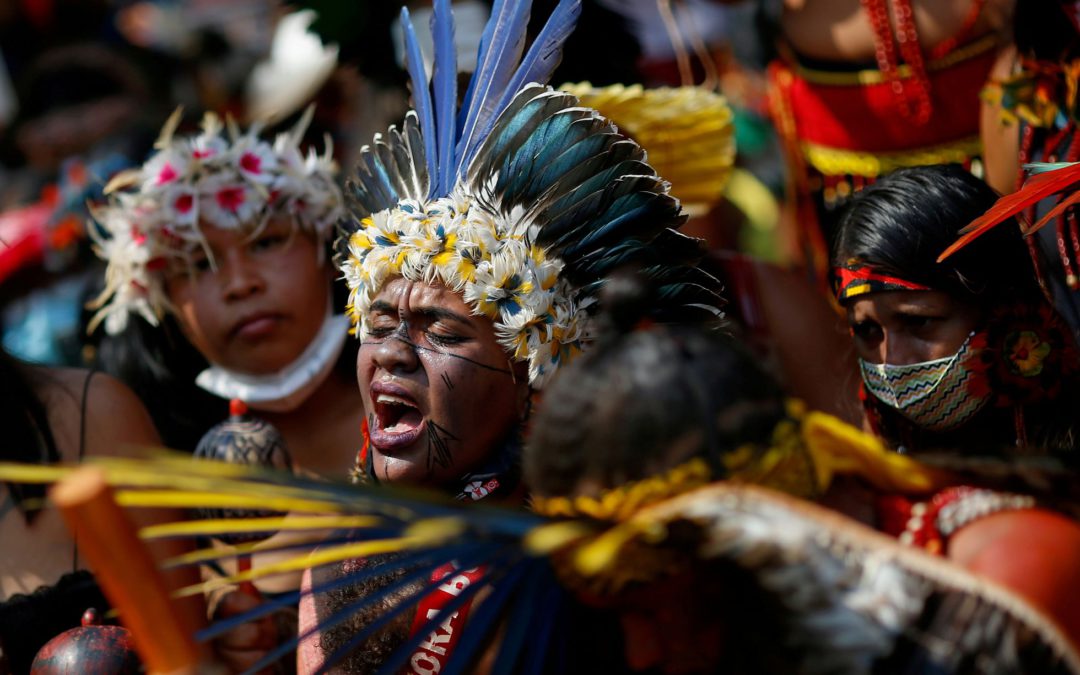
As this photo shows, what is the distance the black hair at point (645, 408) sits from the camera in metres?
1.89

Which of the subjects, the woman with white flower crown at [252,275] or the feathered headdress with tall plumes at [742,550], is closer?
Result: the feathered headdress with tall plumes at [742,550]

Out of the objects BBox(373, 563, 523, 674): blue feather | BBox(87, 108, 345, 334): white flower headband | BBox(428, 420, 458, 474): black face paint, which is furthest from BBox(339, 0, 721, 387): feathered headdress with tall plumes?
BBox(87, 108, 345, 334): white flower headband

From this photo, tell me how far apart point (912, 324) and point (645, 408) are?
134cm

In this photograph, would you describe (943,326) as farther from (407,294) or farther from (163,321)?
(163,321)

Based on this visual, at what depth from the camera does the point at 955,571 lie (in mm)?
1838

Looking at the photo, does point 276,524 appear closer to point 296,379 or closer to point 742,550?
point 742,550

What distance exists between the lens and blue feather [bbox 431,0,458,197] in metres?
3.21

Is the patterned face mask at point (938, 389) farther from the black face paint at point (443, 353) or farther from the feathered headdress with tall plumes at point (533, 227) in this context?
the black face paint at point (443, 353)

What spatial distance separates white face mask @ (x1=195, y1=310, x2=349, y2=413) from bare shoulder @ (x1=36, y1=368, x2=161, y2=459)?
467 mm

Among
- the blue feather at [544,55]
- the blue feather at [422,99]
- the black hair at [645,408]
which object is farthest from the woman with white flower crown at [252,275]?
the black hair at [645,408]

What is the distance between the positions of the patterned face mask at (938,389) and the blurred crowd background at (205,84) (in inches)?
69.9

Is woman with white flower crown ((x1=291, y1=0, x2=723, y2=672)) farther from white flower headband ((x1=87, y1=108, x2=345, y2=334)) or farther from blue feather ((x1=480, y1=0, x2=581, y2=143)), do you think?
white flower headband ((x1=87, y1=108, x2=345, y2=334))

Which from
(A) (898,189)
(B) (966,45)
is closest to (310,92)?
(B) (966,45)

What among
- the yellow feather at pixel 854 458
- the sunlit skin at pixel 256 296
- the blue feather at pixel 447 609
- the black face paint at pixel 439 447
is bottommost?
the sunlit skin at pixel 256 296
